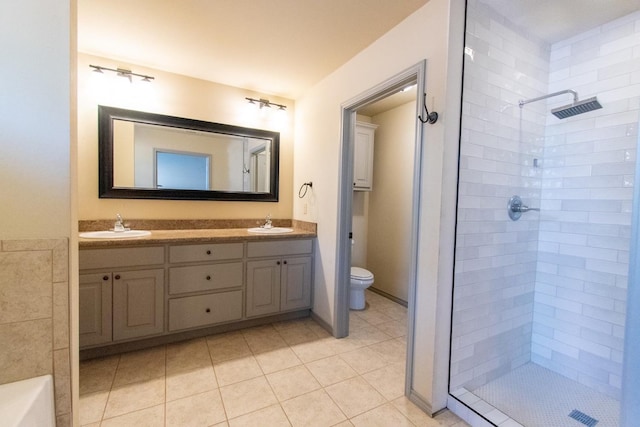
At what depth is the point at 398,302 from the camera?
127 inches

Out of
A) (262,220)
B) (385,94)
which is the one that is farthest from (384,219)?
(385,94)

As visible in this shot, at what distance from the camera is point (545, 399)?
1.66 meters

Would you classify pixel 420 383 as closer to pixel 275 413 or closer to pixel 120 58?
pixel 275 413

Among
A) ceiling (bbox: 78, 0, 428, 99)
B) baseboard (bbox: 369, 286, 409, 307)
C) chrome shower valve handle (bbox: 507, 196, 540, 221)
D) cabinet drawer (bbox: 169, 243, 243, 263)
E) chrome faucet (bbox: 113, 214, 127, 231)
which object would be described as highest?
ceiling (bbox: 78, 0, 428, 99)

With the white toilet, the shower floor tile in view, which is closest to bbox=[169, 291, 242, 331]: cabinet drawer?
the white toilet

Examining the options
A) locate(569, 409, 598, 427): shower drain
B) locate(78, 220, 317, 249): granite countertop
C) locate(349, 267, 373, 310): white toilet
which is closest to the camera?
locate(569, 409, 598, 427): shower drain

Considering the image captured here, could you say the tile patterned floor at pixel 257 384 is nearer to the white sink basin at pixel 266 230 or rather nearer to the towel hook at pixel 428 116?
the white sink basin at pixel 266 230

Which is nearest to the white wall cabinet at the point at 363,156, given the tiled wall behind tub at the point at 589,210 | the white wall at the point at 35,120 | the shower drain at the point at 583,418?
the tiled wall behind tub at the point at 589,210

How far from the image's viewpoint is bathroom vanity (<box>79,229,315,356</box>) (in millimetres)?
1920

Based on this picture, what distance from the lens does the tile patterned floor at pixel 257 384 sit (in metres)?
1.49

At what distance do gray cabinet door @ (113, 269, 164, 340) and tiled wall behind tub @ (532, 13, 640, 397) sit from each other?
9.36 ft

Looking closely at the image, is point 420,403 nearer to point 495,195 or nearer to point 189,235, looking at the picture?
point 495,195

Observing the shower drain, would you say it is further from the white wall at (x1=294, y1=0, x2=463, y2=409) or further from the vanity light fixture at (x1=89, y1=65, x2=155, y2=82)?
the vanity light fixture at (x1=89, y1=65, x2=155, y2=82)

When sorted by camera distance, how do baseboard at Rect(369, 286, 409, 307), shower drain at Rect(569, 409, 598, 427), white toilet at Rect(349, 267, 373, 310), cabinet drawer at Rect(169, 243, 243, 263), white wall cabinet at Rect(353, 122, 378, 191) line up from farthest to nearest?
white wall cabinet at Rect(353, 122, 378, 191) < baseboard at Rect(369, 286, 409, 307) < white toilet at Rect(349, 267, 373, 310) < cabinet drawer at Rect(169, 243, 243, 263) < shower drain at Rect(569, 409, 598, 427)
